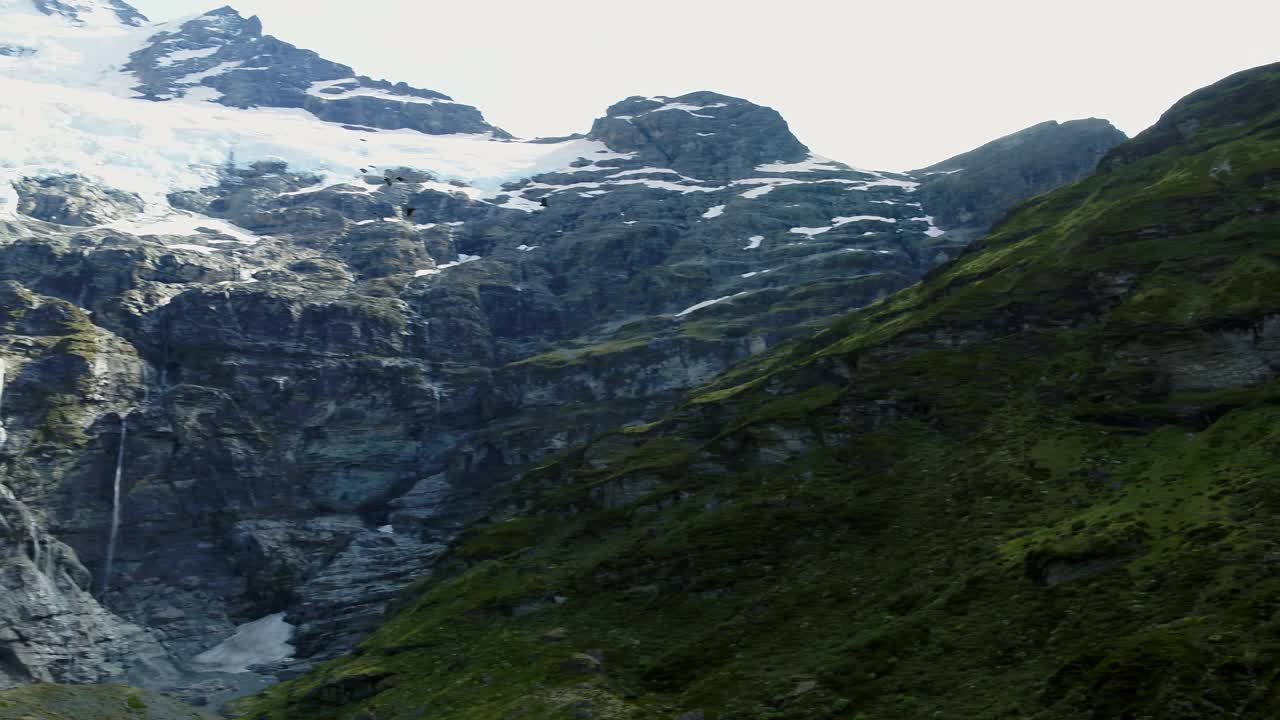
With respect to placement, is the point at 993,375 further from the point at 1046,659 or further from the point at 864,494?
the point at 1046,659

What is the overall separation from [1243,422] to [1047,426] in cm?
1665

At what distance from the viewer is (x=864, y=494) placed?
9556cm

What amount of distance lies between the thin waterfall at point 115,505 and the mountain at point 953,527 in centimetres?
7232

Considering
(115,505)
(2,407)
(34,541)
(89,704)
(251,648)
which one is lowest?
(251,648)

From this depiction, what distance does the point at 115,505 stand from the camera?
587ft

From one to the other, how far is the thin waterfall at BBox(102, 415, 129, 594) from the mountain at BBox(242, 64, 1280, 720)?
72315 mm

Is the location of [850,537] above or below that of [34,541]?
above

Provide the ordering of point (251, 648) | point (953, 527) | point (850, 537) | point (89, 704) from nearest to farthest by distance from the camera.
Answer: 1. point (953, 527)
2. point (850, 537)
3. point (89, 704)
4. point (251, 648)

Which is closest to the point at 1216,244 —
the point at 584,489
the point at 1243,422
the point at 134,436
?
the point at 1243,422

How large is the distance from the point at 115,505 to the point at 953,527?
154 m

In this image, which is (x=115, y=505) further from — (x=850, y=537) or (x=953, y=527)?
(x=953, y=527)

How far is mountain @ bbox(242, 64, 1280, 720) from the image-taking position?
60688 millimetres

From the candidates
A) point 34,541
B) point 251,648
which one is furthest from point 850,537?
point 34,541

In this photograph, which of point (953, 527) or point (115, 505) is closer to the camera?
point (953, 527)
